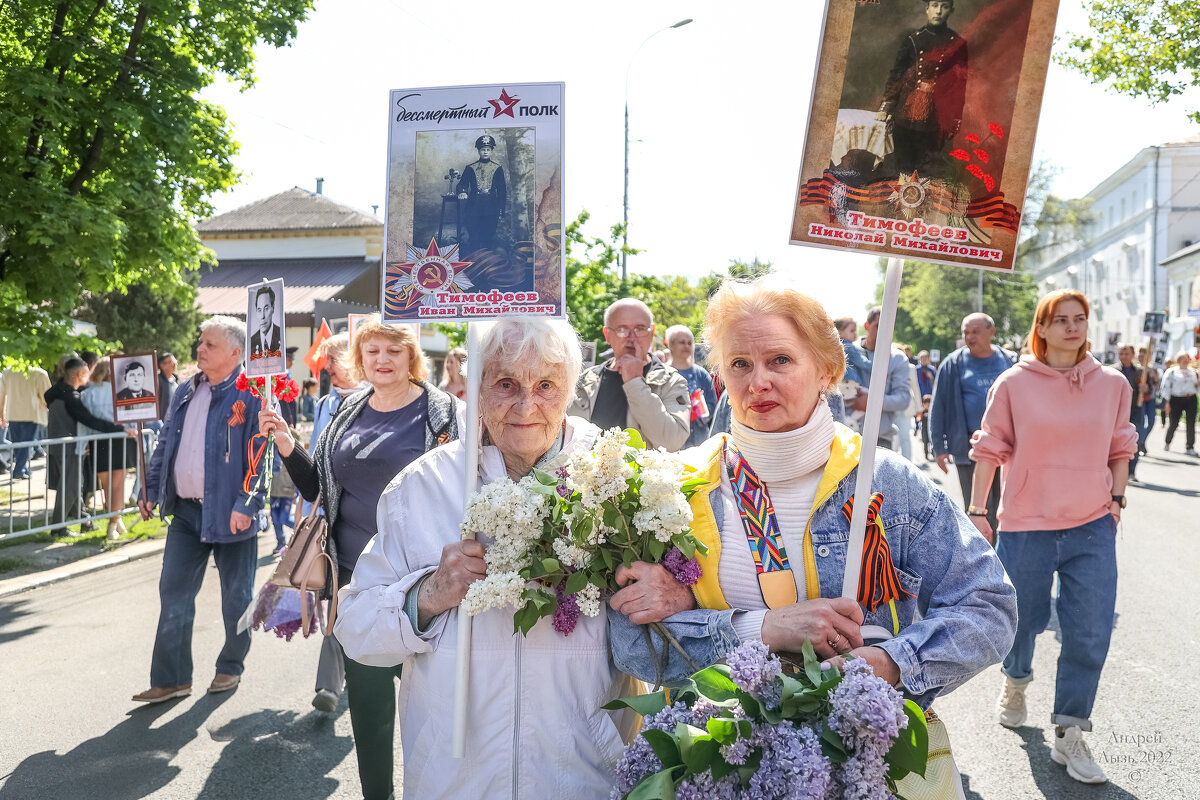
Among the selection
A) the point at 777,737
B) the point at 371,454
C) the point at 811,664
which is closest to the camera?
the point at 777,737

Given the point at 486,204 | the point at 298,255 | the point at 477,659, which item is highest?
the point at 298,255

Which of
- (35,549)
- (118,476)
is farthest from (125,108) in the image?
(35,549)

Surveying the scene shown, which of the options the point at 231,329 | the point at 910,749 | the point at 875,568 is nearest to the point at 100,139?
the point at 231,329

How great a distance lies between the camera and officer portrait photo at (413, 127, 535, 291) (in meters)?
2.74

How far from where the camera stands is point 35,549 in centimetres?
1062

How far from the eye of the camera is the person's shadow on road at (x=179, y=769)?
4496mm

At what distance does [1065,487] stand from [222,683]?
15.8ft

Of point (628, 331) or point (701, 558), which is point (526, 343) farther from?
point (628, 331)

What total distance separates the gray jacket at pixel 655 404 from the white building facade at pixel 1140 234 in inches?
2119

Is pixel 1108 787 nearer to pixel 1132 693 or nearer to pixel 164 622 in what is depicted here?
pixel 1132 693

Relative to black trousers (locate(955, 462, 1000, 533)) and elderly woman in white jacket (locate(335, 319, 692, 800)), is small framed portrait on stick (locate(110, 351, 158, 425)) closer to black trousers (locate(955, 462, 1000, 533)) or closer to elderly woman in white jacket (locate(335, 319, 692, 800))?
black trousers (locate(955, 462, 1000, 533))

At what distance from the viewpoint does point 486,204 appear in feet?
9.02

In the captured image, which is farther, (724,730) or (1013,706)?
(1013,706)

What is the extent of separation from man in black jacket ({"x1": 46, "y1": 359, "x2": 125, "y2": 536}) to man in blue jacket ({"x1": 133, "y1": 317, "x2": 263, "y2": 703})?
5.60 meters
